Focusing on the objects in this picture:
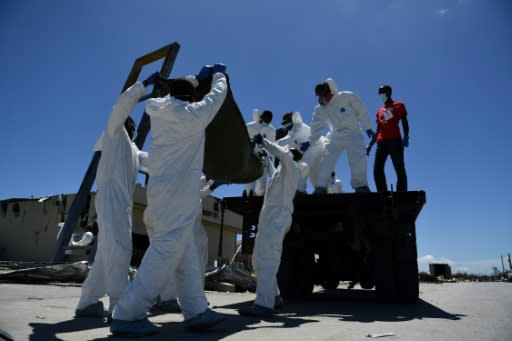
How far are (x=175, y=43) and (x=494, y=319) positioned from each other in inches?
400

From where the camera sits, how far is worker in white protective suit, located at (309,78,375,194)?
6324 millimetres

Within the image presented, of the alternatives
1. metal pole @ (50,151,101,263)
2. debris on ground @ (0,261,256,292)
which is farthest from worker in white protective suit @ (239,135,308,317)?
metal pole @ (50,151,101,263)

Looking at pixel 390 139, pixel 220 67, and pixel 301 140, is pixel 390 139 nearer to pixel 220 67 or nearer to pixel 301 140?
pixel 301 140

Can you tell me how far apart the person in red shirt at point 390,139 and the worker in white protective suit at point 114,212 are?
13.8 ft

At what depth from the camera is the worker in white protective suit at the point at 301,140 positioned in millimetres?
7051

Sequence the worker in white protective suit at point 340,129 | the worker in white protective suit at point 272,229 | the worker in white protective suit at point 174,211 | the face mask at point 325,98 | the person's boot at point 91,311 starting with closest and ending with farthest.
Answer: the worker in white protective suit at point 174,211 < the person's boot at point 91,311 < the worker in white protective suit at point 272,229 < the worker in white protective suit at point 340,129 < the face mask at point 325,98

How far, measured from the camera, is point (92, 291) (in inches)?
139

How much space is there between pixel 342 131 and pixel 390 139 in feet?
2.61

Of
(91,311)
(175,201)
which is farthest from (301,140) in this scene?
(91,311)

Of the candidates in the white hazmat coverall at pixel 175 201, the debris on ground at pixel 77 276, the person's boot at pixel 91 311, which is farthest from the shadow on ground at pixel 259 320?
the debris on ground at pixel 77 276

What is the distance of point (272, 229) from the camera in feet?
14.2

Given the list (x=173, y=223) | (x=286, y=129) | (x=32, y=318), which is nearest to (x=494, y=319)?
(x=173, y=223)

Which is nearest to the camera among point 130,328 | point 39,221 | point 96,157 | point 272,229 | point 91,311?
point 130,328

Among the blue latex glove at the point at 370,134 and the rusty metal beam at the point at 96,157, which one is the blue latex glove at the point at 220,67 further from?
the rusty metal beam at the point at 96,157
